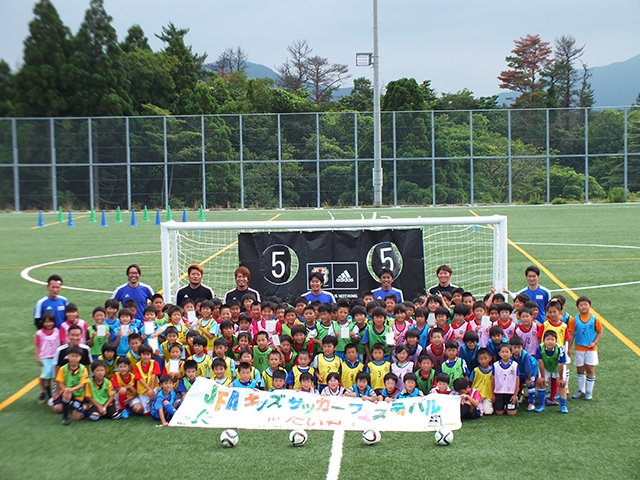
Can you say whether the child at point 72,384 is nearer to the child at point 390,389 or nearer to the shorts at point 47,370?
the shorts at point 47,370

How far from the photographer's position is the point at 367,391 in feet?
22.9

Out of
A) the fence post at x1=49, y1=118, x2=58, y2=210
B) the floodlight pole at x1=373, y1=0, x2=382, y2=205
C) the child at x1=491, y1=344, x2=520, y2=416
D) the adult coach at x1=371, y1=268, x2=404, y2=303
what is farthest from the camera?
the fence post at x1=49, y1=118, x2=58, y2=210

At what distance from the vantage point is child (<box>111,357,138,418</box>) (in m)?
6.94

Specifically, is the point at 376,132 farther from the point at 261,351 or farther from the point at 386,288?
the point at 261,351

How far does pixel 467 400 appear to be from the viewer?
6.66 meters

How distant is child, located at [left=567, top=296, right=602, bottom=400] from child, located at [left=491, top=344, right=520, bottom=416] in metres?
0.84

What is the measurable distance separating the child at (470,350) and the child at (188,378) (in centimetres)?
252

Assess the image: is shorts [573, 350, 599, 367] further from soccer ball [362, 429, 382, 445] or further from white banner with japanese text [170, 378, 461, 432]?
soccer ball [362, 429, 382, 445]

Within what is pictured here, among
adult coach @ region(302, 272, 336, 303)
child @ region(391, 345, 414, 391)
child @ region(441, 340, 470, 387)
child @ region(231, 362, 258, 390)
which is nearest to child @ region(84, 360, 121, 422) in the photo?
child @ region(231, 362, 258, 390)

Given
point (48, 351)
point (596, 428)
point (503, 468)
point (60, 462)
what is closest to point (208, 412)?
point (60, 462)

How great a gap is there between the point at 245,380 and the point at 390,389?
136cm

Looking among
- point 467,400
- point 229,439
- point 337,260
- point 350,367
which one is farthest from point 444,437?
point 337,260

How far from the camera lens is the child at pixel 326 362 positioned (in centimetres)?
724

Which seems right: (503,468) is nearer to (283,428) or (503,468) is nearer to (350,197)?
(283,428)
